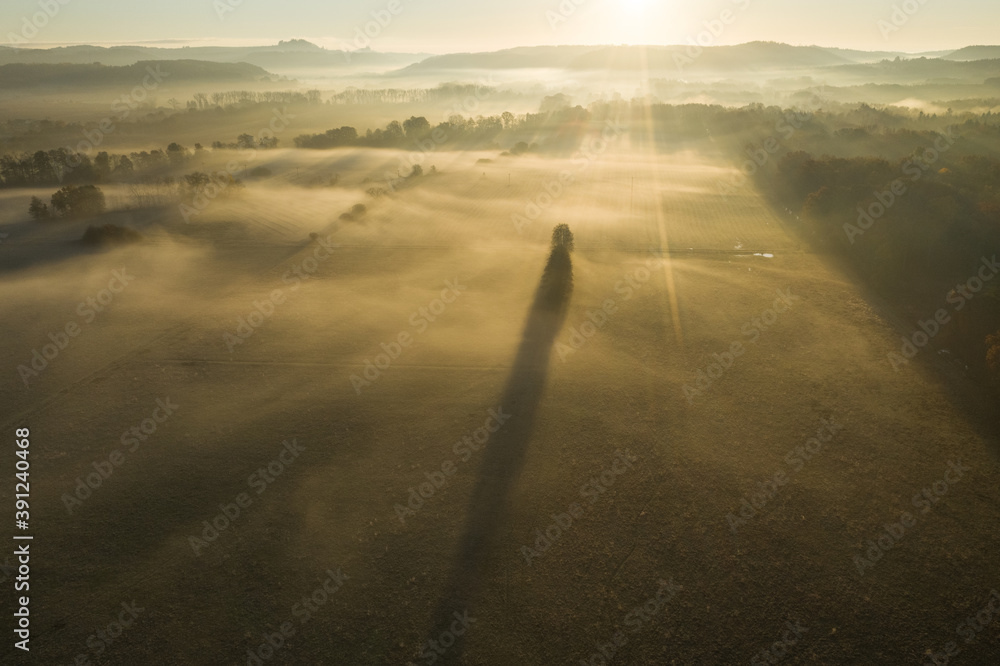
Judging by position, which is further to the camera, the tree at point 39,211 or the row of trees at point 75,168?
the row of trees at point 75,168

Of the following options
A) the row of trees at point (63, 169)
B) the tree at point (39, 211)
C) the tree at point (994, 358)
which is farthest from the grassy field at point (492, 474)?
the row of trees at point (63, 169)

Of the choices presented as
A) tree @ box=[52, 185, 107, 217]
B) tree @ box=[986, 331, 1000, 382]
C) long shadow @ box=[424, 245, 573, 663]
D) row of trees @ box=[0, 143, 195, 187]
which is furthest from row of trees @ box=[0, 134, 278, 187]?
tree @ box=[986, 331, 1000, 382]

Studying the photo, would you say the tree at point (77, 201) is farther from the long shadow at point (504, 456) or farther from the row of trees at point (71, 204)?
the long shadow at point (504, 456)

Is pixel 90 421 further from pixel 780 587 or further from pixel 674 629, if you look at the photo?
pixel 780 587

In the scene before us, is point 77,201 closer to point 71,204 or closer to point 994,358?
point 71,204

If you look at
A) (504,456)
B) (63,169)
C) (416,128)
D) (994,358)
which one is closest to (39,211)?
(63,169)

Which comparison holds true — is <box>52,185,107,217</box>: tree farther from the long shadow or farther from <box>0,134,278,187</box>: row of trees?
the long shadow
